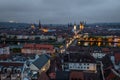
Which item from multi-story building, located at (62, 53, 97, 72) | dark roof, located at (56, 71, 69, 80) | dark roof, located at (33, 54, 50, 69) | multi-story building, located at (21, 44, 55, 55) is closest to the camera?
dark roof, located at (56, 71, 69, 80)

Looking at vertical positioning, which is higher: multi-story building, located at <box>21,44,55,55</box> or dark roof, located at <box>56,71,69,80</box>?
dark roof, located at <box>56,71,69,80</box>

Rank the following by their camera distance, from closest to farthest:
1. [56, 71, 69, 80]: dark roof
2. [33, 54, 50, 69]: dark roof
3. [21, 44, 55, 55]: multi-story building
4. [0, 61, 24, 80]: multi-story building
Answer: [56, 71, 69, 80]: dark roof
[0, 61, 24, 80]: multi-story building
[33, 54, 50, 69]: dark roof
[21, 44, 55, 55]: multi-story building

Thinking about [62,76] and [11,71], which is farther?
[11,71]

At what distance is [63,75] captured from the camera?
76.4 ft

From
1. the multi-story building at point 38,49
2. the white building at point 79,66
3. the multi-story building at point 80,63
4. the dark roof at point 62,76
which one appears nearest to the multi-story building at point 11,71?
the dark roof at point 62,76

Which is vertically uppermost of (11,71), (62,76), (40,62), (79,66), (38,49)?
(62,76)

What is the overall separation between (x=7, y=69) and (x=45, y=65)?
213 inches

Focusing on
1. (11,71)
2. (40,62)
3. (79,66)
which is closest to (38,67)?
(40,62)

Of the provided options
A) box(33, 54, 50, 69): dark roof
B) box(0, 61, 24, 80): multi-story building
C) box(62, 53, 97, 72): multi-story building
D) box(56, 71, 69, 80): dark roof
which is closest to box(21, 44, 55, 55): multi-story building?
box(33, 54, 50, 69): dark roof

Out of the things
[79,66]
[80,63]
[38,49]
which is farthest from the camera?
[38,49]

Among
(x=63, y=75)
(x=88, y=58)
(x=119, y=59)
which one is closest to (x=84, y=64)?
(x=88, y=58)

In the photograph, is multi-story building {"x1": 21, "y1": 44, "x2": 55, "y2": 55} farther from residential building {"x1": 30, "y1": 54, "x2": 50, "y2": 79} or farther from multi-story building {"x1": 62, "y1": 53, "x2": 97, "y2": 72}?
residential building {"x1": 30, "y1": 54, "x2": 50, "y2": 79}

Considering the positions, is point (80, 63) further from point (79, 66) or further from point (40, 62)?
point (40, 62)

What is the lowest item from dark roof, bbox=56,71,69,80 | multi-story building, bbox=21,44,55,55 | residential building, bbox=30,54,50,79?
multi-story building, bbox=21,44,55,55
